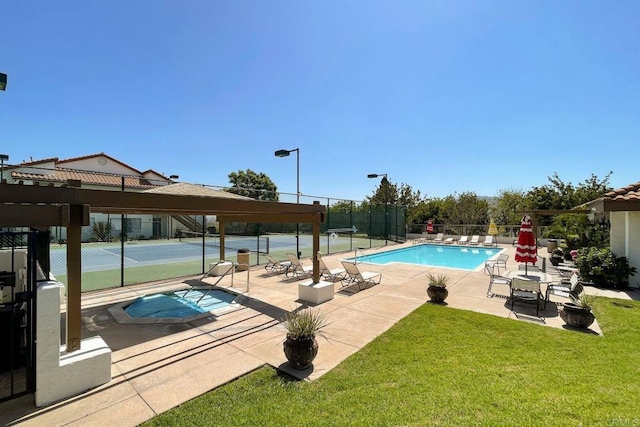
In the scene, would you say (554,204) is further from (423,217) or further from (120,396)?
(120,396)

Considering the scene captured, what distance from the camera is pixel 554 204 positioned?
28.7 metres

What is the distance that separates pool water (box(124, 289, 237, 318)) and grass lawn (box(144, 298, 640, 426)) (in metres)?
3.63

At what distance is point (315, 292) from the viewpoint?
7.85 meters

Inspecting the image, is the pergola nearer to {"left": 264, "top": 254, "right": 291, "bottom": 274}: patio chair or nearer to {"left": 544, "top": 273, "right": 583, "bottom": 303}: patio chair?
{"left": 264, "top": 254, "right": 291, "bottom": 274}: patio chair

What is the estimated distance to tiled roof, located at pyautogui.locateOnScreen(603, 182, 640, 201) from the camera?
9217 millimetres

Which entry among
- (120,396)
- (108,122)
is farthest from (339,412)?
(108,122)

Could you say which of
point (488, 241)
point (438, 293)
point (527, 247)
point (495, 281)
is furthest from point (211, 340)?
point (488, 241)

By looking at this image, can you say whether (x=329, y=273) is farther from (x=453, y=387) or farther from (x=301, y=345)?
(x=453, y=387)

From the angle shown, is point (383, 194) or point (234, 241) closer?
point (234, 241)

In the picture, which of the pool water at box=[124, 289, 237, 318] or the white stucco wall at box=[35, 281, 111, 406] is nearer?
the white stucco wall at box=[35, 281, 111, 406]

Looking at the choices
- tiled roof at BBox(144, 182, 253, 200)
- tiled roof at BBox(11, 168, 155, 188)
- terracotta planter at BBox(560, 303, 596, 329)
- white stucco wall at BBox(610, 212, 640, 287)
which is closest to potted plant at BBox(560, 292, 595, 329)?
terracotta planter at BBox(560, 303, 596, 329)

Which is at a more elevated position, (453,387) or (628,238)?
(628,238)

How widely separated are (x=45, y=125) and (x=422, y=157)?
30972 millimetres

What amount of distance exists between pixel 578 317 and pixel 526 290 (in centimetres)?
148
